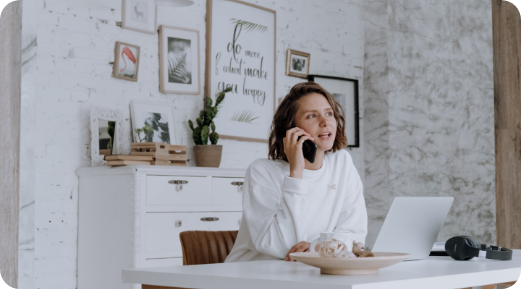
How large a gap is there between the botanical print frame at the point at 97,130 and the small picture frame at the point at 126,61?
0.27m

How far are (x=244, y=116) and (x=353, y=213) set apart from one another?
249 centimetres

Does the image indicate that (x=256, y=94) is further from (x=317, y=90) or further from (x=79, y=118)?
(x=317, y=90)

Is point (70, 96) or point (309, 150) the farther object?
point (70, 96)

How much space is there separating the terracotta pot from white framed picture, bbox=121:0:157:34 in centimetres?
92

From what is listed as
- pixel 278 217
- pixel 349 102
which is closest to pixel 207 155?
pixel 349 102

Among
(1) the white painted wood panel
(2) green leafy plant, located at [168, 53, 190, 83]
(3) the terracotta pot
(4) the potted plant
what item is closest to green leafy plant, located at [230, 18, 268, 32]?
(2) green leafy plant, located at [168, 53, 190, 83]

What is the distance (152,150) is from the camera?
3566 millimetres

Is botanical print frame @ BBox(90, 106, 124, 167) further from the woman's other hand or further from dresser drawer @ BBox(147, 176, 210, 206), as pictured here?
the woman's other hand

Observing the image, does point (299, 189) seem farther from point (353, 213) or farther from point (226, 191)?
point (226, 191)

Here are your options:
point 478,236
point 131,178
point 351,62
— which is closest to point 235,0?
point 351,62

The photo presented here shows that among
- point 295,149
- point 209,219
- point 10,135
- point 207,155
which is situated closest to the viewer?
point 295,149

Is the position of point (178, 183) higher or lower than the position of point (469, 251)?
higher

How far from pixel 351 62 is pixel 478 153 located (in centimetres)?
153

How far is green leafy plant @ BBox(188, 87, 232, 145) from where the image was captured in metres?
4.08
